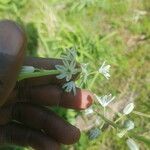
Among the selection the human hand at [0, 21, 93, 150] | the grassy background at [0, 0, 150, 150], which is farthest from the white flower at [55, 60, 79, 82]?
the grassy background at [0, 0, 150, 150]

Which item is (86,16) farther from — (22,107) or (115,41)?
(22,107)

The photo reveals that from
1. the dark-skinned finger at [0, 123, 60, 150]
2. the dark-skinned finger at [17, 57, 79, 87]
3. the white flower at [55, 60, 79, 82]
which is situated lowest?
the dark-skinned finger at [0, 123, 60, 150]

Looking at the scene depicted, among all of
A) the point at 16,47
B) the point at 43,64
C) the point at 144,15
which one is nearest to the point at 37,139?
the point at 43,64

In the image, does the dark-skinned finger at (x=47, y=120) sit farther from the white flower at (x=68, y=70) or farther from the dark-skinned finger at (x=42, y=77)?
the white flower at (x=68, y=70)

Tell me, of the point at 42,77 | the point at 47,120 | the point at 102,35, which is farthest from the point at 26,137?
the point at 102,35

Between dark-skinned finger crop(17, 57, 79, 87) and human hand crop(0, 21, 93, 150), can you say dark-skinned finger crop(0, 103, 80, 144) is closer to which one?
human hand crop(0, 21, 93, 150)

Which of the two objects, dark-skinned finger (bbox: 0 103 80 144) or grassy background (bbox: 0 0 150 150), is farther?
grassy background (bbox: 0 0 150 150)
